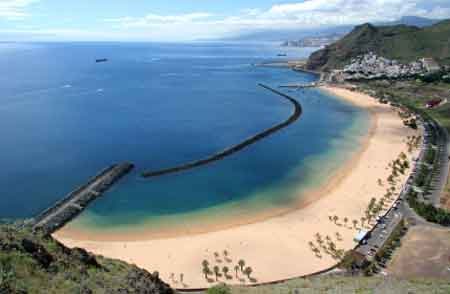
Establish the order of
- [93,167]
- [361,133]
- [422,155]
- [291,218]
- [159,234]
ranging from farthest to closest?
[361,133] < [422,155] < [93,167] < [291,218] < [159,234]

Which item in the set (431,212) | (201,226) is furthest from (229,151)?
(431,212)

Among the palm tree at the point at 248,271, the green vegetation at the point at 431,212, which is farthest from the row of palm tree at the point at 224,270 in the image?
the green vegetation at the point at 431,212

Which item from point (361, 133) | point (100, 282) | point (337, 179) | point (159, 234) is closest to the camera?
point (100, 282)

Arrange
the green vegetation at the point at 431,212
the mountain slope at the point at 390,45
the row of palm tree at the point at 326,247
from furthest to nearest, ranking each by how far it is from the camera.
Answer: the mountain slope at the point at 390,45 → the green vegetation at the point at 431,212 → the row of palm tree at the point at 326,247

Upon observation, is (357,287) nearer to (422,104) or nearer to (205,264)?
(205,264)

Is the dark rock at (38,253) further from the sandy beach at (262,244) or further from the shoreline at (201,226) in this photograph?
the shoreline at (201,226)

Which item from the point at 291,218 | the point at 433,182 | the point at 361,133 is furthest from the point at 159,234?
the point at 361,133

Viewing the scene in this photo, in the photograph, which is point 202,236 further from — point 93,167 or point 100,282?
point 93,167
